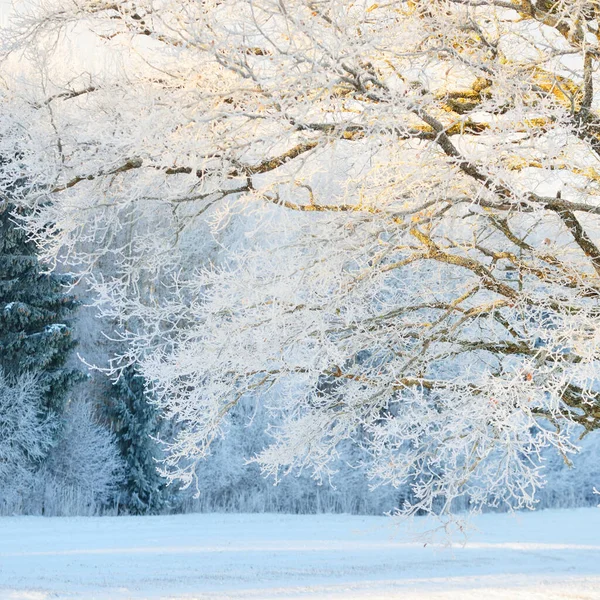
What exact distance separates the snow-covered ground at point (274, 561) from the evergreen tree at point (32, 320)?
2791 millimetres

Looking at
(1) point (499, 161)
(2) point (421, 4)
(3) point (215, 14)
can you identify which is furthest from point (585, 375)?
(3) point (215, 14)

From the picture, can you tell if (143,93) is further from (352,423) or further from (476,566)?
(476,566)

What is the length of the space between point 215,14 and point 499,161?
93.6 inches

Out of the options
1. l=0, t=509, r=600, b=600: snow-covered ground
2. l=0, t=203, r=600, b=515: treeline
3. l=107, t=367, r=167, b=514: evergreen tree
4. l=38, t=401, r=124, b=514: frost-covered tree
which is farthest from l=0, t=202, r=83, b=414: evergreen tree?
l=0, t=509, r=600, b=600: snow-covered ground

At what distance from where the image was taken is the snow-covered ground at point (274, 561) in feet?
32.5

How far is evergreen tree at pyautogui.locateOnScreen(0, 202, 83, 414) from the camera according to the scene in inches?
714

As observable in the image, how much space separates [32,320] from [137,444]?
336 cm

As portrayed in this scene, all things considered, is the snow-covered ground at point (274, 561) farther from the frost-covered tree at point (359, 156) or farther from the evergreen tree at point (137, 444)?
the frost-covered tree at point (359, 156)

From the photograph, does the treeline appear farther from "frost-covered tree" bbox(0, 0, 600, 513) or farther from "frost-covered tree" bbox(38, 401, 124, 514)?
"frost-covered tree" bbox(0, 0, 600, 513)

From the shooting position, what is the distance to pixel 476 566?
1273cm

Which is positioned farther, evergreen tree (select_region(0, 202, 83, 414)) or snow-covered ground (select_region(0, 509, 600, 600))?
evergreen tree (select_region(0, 202, 83, 414))

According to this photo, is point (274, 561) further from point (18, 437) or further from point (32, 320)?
point (32, 320)

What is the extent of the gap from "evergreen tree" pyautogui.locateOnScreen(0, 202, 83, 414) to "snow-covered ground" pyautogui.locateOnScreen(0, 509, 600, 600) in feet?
9.16

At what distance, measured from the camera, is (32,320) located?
18.4 m
